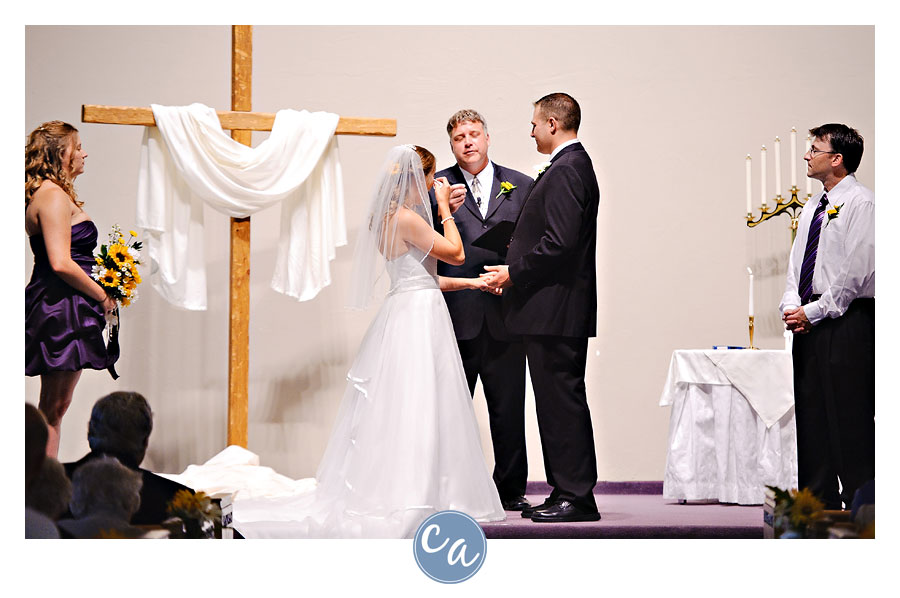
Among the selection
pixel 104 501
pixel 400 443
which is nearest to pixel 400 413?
pixel 400 443

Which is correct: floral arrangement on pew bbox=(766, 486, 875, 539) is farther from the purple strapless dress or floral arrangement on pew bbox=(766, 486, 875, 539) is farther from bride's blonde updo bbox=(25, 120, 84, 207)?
bride's blonde updo bbox=(25, 120, 84, 207)

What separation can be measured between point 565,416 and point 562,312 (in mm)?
462

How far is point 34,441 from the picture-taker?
3645mm

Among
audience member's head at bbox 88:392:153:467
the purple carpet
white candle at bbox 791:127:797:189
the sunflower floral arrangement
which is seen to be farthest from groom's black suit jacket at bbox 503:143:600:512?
audience member's head at bbox 88:392:153:467

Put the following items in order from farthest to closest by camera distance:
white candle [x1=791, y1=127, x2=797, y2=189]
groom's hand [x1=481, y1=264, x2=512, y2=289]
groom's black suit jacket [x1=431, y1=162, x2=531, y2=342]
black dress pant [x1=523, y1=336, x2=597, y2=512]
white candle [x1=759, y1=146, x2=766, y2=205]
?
white candle [x1=759, y1=146, x2=766, y2=205] → white candle [x1=791, y1=127, x2=797, y2=189] → groom's black suit jacket [x1=431, y1=162, x2=531, y2=342] → groom's hand [x1=481, y1=264, x2=512, y2=289] → black dress pant [x1=523, y1=336, x2=597, y2=512]

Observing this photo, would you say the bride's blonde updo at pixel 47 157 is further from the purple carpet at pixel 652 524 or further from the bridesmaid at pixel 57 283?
the purple carpet at pixel 652 524

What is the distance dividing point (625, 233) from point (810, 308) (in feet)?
4.54

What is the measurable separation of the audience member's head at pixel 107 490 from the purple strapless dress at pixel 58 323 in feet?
2.14

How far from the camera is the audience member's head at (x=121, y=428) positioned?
11.7ft

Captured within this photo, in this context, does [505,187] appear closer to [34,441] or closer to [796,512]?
[796,512]

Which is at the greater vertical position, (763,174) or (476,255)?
(763,174)

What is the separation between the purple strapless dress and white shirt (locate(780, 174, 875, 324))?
319cm

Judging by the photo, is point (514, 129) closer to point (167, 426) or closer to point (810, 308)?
point (810, 308)

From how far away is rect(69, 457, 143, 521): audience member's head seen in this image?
11.3 feet
